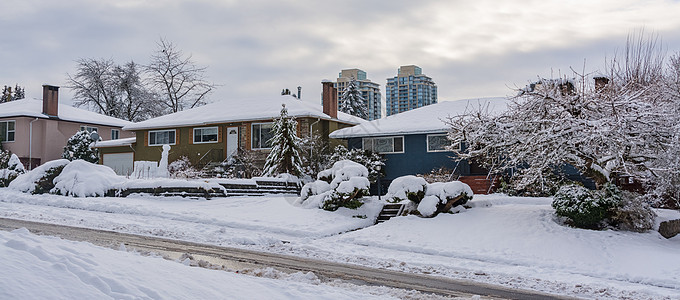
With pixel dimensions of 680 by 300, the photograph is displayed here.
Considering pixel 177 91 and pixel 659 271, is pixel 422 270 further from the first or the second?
pixel 177 91

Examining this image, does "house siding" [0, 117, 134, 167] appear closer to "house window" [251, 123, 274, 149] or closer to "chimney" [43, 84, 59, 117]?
"chimney" [43, 84, 59, 117]

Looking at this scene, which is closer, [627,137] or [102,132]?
[627,137]

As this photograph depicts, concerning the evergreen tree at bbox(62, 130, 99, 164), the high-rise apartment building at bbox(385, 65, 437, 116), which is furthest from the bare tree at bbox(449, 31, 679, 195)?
the high-rise apartment building at bbox(385, 65, 437, 116)

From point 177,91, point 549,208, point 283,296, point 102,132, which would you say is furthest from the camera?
point 177,91

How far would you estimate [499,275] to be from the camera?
379 inches

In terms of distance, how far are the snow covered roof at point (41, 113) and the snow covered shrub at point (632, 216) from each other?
33.3m

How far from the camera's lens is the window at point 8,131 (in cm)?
3462

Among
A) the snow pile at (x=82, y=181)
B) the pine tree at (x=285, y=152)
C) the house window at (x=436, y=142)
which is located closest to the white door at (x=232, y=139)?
the pine tree at (x=285, y=152)

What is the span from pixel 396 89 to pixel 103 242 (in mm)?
65928

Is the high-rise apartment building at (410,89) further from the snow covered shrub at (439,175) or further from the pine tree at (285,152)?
the pine tree at (285,152)

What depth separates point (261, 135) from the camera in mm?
30125

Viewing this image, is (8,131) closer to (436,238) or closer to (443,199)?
(443,199)

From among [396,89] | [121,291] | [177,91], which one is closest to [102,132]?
[177,91]

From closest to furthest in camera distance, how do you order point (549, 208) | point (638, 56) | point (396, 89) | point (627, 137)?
point (627, 137)
point (549, 208)
point (638, 56)
point (396, 89)
